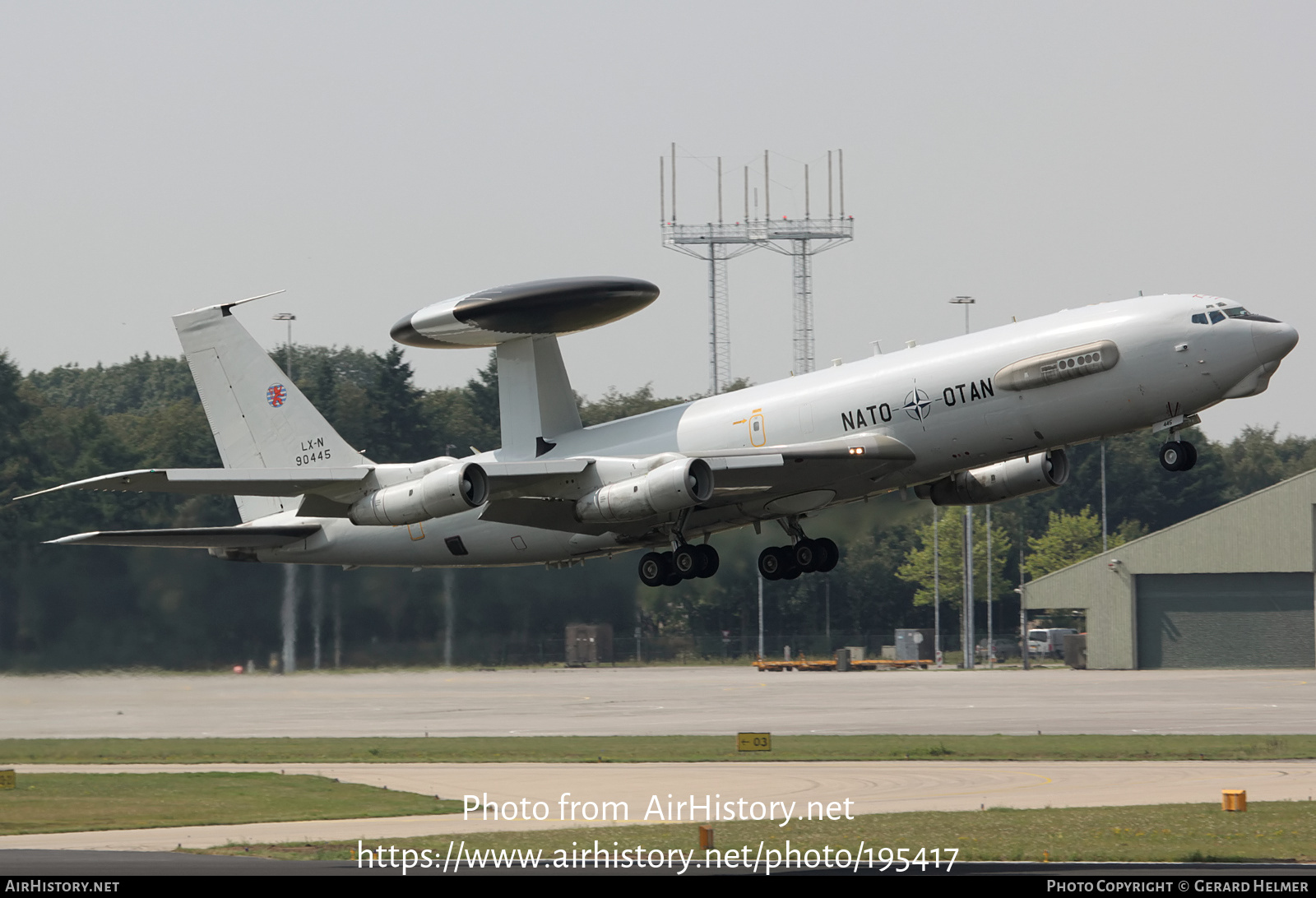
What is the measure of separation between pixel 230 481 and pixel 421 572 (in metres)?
17.9

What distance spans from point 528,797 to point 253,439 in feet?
40.9

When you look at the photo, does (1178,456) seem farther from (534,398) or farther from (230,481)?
(230,481)

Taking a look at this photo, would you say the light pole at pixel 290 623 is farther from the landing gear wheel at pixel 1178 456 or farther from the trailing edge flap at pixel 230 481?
the landing gear wheel at pixel 1178 456

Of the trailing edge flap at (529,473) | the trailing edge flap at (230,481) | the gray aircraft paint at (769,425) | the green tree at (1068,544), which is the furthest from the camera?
the green tree at (1068,544)

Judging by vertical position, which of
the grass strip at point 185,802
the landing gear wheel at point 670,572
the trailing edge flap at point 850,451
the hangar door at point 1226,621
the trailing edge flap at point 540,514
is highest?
the trailing edge flap at point 850,451

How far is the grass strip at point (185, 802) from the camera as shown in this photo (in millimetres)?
43750

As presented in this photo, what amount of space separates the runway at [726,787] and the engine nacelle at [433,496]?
24.3 feet

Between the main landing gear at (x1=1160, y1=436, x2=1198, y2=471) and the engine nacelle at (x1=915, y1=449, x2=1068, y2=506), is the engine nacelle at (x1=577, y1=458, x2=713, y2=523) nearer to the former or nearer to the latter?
the engine nacelle at (x1=915, y1=449, x2=1068, y2=506)

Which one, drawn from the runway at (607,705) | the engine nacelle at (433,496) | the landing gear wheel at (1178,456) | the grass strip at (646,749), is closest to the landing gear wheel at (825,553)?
the engine nacelle at (433,496)

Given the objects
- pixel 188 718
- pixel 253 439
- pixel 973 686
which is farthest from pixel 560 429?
pixel 973 686

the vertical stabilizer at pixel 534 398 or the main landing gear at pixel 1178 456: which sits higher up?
the vertical stabilizer at pixel 534 398

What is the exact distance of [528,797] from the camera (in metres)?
46.6

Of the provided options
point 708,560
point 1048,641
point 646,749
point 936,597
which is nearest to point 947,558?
point 936,597

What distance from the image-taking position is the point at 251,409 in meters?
47.2
